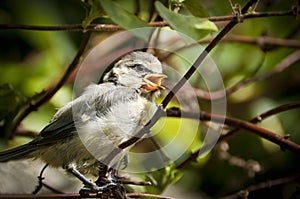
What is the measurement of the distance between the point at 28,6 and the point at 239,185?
102 centimetres

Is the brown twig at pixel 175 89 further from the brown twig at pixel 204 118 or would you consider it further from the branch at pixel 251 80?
the branch at pixel 251 80

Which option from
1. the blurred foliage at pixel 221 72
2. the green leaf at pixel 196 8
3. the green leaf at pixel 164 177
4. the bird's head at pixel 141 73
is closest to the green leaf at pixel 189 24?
the green leaf at pixel 196 8

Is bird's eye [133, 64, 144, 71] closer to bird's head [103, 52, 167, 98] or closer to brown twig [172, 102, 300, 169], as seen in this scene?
Answer: bird's head [103, 52, 167, 98]

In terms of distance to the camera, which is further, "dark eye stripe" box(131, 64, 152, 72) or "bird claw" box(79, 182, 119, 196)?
"dark eye stripe" box(131, 64, 152, 72)

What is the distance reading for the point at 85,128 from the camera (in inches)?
70.8

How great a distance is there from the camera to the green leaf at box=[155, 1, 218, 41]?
150 centimetres

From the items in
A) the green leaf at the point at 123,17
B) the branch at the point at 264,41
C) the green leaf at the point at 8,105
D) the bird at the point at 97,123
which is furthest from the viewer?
the branch at the point at 264,41


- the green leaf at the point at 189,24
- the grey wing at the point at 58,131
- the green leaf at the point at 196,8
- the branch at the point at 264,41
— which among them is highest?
the branch at the point at 264,41

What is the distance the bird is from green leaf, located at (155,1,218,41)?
24 cm

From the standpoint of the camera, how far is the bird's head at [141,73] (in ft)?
5.93

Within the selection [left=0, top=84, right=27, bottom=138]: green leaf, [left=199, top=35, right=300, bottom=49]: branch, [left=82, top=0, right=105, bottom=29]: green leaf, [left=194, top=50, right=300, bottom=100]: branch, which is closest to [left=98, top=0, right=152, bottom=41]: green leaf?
[left=82, top=0, right=105, bottom=29]: green leaf

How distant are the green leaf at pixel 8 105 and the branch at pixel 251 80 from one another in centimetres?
62

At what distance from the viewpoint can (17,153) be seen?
1.81 m

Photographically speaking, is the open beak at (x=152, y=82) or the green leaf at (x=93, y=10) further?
the open beak at (x=152, y=82)
